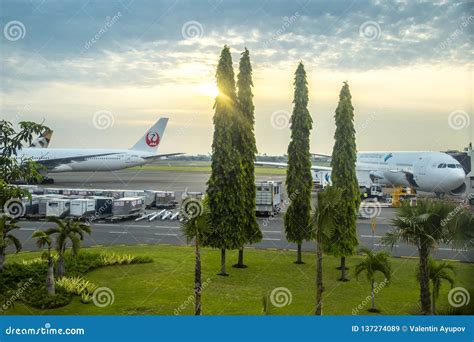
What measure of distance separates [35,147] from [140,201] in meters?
49.2

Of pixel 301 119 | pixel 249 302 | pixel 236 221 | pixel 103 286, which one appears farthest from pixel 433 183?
pixel 103 286

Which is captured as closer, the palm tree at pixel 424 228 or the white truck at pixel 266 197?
the palm tree at pixel 424 228

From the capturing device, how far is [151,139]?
95500mm

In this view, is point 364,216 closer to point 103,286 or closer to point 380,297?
point 380,297

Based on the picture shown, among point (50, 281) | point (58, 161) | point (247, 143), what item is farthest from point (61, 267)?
point (58, 161)

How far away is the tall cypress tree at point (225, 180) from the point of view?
26828 mm

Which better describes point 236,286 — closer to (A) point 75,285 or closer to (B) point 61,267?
(A) point 75,285

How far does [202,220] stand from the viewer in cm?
1884

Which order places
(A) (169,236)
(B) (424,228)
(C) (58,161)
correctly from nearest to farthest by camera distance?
(B) (424,228) < (A) (169,236) < (C) (58,161)

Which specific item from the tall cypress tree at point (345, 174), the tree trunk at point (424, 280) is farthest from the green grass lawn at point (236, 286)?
the tree trunk at point (424, 280)

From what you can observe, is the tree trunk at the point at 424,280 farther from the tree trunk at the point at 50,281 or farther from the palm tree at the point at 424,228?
the tree trunk at the point at 50,281

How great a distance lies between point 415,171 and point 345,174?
39.6 metres

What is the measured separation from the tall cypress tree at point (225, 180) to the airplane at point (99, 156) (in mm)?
60285

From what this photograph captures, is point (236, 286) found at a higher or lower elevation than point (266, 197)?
lower
